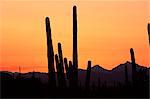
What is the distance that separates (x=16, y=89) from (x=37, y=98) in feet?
7.90

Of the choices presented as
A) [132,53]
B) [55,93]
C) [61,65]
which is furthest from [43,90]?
[132,53]

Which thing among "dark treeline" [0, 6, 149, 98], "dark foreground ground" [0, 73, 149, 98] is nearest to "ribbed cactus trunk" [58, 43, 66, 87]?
"dark treeline" [0, 6, 149, 98]

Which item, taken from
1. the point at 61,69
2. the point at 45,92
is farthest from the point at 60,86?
the point at 45,92

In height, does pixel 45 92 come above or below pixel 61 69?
below

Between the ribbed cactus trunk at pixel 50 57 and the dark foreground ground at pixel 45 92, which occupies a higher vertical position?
the ribbed cactus trunk at pixel 50 57

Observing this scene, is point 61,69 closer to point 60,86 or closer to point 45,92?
point 60,86

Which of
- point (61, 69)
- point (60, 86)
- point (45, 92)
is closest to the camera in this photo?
point (45, 92)

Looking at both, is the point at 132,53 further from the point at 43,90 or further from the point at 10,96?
the point at 10,96

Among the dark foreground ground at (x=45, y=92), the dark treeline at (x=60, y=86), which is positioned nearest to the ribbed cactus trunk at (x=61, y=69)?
→ the dark treeline at (x=60, y=86)

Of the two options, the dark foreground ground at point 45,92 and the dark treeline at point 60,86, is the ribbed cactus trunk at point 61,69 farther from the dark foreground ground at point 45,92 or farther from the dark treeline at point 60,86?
the dark foreground ground at point 45,92

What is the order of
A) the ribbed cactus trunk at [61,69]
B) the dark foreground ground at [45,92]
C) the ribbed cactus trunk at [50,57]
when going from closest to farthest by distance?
the dark foreground ground at [45,92]
the ribbed cactus trunk at [50,57]
the ribbed cactus trunk at [61,69]

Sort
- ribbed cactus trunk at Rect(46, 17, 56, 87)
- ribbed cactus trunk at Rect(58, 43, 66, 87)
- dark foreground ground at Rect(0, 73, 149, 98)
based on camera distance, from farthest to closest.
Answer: ribbed cactus trunk at Rect(58, 43, 66, 87)
ribbed cactus trunk at Rect(46, 17, 56, 87)
dark foreground ground at Rect(0, 73, 149, 98)

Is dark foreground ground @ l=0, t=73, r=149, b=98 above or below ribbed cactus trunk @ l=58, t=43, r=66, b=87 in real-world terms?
below

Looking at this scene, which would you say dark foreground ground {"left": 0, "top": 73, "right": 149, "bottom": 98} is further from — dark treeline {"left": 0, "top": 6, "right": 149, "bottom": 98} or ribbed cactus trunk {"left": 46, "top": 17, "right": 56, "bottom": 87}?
ribbed cactus trunk {"left": 46, "top": 17, "right": 56, "bottom": 87}
